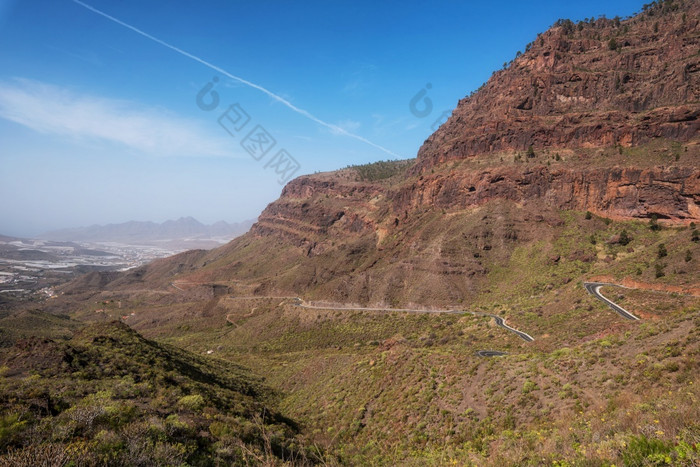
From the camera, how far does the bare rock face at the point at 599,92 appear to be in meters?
62.6

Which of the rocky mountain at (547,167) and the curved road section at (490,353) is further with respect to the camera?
the rocky mountain at (547,167)

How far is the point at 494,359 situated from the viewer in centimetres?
2323

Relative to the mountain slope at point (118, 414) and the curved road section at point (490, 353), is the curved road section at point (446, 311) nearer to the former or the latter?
the curved road section at point (490, 353)

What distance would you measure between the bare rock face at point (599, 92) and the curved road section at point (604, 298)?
128 feet

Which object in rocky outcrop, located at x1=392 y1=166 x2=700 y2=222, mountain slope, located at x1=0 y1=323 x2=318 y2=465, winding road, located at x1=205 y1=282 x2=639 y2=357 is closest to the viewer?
mountain slope, located at x1=0 y1=323 x2=318 y2=465

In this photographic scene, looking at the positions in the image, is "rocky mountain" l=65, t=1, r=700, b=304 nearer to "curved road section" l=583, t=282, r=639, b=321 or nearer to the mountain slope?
"curved road section" l=583, t=282, r=639, b=321

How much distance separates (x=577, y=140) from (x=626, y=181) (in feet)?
51.0

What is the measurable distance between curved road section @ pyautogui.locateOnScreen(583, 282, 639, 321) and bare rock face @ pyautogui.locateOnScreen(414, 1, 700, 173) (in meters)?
39.1

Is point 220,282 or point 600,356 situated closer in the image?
point 600,356

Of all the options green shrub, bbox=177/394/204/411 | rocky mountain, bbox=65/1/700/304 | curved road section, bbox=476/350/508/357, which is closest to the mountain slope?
green shrub, bbox=177/394/204/411

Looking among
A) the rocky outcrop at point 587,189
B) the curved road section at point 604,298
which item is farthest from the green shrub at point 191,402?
the rocky outcrop at point 587,189

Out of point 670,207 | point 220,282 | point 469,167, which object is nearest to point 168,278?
point 220,282

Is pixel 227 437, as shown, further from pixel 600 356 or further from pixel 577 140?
pixel 577 140

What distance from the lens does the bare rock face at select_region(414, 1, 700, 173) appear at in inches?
2463
